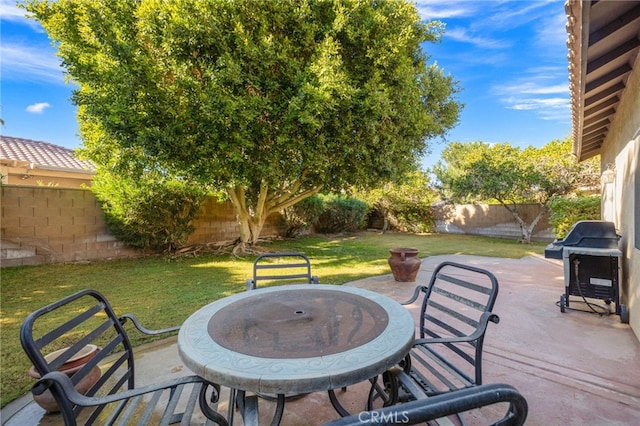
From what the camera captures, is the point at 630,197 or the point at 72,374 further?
the point at 630,197

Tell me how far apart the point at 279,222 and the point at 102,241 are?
20.7 ft

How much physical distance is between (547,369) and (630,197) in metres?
2.68

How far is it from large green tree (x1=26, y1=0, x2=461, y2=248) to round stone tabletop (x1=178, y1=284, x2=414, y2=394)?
446cm

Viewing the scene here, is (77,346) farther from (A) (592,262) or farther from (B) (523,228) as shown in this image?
(B) (523,228)

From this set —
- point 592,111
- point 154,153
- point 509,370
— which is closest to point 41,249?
point 154,153

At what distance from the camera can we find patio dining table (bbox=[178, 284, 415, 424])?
128cm

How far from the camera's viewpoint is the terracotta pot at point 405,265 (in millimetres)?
5582

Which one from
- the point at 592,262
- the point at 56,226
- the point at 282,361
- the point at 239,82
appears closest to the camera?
the point at 282,361

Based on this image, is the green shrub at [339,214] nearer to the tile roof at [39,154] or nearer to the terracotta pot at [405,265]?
the terracotta pot at [405,265]

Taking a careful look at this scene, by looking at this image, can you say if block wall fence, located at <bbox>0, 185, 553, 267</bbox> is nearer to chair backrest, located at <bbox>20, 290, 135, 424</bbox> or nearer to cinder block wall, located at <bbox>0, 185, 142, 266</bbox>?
cinder block wall, located at <bbox>0, 185, 142, 266</bbox>

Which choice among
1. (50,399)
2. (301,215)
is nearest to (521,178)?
(301,215)

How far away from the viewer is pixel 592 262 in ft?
13.1

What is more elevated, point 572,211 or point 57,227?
point 572,211

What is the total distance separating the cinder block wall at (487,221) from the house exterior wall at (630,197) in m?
8.48
